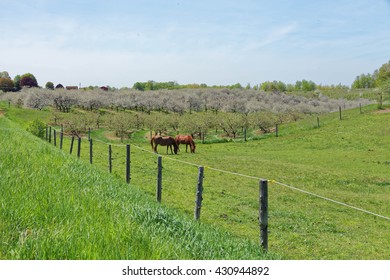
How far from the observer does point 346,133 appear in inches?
1678

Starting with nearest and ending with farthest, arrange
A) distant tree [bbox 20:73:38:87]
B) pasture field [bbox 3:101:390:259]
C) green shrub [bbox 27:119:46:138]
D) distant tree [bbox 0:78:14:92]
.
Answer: pasture field [bbox 3:101:390:259] < green shrub [bbox 27:119:46:138] < distant tree [bbox 0:78:14:92] < distant tree [bbox 20:73:38:87]

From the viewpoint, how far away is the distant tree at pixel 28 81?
163 m

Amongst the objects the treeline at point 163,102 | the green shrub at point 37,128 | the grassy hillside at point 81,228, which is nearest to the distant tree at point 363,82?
the treeline at point 163,102

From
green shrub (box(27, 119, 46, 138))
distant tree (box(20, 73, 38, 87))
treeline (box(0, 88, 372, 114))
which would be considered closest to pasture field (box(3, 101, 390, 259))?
green shrub (box(27, 119, 46, 138))

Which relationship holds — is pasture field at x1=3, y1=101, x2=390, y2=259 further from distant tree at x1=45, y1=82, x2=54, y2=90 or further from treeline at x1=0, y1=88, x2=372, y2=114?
distant tree at x1=45, y1=82, x2=54, y2=90

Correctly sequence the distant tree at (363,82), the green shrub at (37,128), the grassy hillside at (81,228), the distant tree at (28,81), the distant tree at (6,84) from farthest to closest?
1. the distant tree at (363,82)
2. the distant tree at (28,81)
3. the distant tree at (6,84)
4. the green shrub at (37,128)
5. the grassy hillside at (81,228)

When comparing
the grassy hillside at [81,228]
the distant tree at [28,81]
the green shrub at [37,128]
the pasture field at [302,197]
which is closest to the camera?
the grassy hillside at [81,228]

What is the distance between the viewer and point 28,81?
163 metres

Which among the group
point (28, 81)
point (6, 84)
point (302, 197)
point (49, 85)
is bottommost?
point (302, 197)

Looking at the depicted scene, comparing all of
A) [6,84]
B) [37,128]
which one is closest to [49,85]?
[6,84]

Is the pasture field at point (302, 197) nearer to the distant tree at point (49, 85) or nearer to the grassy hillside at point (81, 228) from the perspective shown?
the grassy hillside at point (81, 228)

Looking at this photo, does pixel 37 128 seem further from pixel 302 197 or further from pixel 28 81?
pixel 28 81

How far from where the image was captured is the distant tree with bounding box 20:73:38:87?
163125 millimetres
